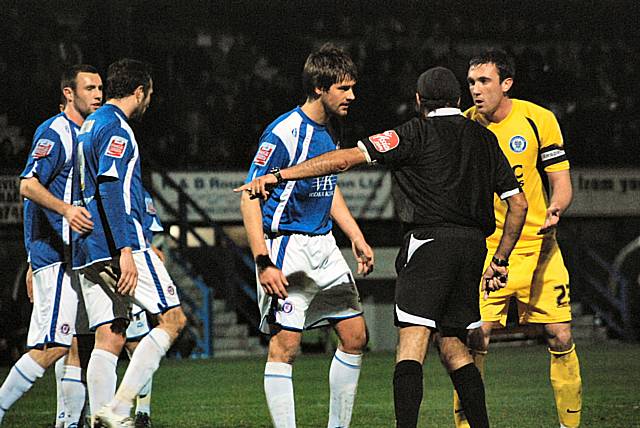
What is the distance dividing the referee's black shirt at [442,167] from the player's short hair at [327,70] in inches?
29.0

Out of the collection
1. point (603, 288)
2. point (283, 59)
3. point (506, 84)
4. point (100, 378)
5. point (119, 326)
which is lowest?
point (603, 288)

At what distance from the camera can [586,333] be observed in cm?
2066

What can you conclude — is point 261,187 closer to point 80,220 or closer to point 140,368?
point 80,220

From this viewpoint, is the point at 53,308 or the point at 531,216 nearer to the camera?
the point at 53,308

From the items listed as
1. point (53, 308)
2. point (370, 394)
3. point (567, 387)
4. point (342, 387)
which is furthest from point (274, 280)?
point (370, 394)

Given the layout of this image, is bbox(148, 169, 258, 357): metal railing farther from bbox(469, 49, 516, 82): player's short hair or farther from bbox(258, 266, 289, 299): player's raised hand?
bbox(258, 266, 289, 299): player's raised hand

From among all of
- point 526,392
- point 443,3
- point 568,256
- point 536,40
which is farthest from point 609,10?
point 526,392

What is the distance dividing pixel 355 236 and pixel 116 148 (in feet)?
4.81

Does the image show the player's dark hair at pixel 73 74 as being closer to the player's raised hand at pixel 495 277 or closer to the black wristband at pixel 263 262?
the black wristband at pixel 263 262

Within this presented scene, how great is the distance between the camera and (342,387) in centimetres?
643

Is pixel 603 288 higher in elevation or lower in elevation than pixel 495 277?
lower

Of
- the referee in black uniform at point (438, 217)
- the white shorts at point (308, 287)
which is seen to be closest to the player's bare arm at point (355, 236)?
the white shorts at point (308, 287)

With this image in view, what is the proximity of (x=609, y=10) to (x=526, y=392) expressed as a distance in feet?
56.6

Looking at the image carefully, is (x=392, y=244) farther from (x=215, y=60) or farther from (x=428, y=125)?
(x=428, y=125)
